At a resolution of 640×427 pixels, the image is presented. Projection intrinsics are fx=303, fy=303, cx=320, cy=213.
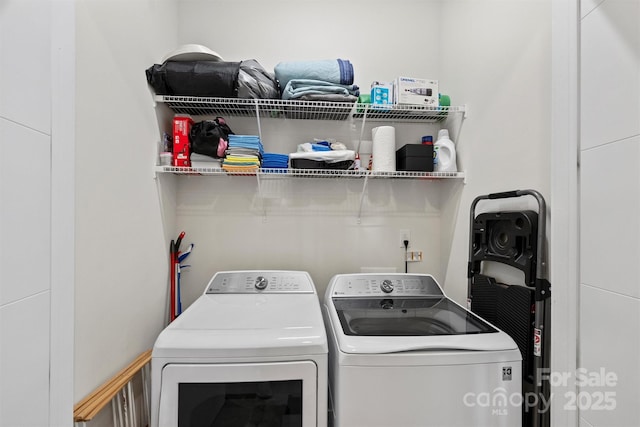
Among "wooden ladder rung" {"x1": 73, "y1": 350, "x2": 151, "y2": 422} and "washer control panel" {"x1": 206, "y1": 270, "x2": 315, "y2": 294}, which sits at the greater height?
"washer control panel" {"x1": 206, "y1": 270, "x2": 315, "y2": 294}

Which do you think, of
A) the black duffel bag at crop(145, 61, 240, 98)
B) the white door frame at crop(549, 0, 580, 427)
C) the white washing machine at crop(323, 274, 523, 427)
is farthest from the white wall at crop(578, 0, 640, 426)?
the black duffel bag at crop(145, 61, 240, 98)

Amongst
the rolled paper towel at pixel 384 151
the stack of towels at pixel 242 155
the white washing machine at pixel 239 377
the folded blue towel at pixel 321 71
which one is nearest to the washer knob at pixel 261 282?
the white washing machine at pixel 239 377

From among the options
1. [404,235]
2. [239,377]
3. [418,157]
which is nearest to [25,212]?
[239,377]

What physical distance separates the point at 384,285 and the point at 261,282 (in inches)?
28.4

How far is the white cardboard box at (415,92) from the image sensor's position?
1800mm

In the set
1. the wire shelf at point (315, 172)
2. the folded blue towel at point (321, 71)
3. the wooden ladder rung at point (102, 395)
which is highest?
the folded blue towel at point (321, 71)

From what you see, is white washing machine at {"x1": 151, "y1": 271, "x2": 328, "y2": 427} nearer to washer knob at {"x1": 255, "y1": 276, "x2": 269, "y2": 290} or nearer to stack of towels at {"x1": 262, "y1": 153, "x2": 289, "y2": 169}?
washer knob at {"x1": 255, "y1": 276, "x2": 269, "y2": 290}

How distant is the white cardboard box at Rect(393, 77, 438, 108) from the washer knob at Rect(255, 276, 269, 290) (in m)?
1.32

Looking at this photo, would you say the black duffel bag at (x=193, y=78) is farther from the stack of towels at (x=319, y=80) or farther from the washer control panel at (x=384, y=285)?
the washer control panel at (x=384, y=285)

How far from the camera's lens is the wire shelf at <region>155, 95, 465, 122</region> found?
1.75 meters

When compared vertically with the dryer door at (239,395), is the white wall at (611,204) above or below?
above

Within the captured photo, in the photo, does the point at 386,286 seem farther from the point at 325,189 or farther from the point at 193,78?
the point at 193,78

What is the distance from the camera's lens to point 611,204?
0.81 metres

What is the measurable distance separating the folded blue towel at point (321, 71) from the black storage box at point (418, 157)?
546mm
